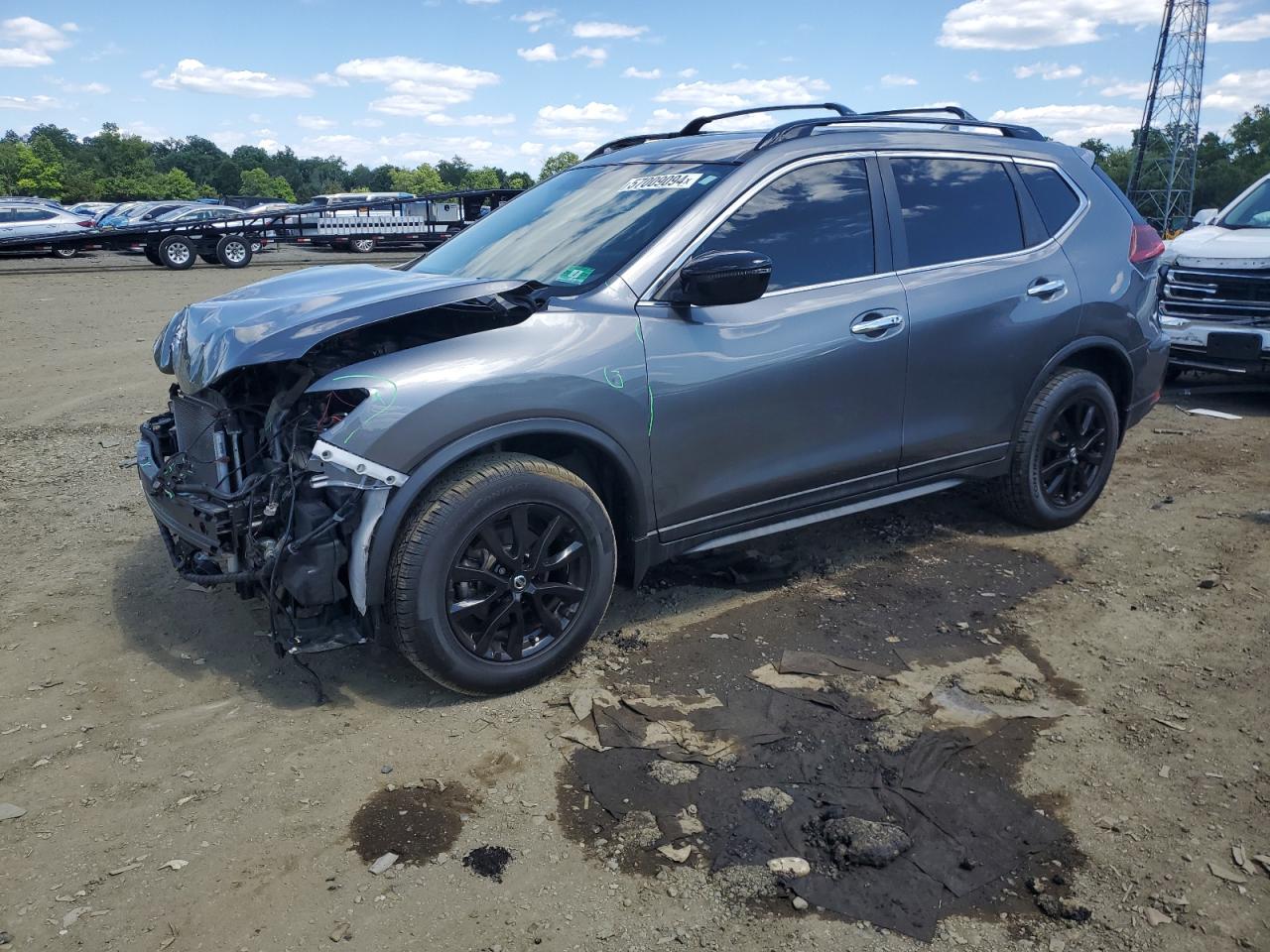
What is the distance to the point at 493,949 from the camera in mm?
2404

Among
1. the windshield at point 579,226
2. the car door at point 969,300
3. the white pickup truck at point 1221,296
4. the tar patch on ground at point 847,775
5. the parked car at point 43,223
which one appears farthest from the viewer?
the parked car at point 43,223

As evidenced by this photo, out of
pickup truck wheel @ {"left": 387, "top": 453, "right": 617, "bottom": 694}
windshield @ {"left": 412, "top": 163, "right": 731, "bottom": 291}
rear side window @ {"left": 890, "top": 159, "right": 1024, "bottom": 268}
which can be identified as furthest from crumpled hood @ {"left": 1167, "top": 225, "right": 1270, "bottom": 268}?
pickup truck wheel @ {"left": 387, "top": 453, "right": 617, "bottom": 694}

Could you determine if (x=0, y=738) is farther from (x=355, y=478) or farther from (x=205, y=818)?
(x=355, y=478)

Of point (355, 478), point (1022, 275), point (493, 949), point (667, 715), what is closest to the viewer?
point (493, 949)

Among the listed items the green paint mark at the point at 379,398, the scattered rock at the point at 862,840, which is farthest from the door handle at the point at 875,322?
the scattered rock at the point at 862,840

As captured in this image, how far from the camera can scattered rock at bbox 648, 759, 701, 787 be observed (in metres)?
3.06

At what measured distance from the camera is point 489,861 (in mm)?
2721

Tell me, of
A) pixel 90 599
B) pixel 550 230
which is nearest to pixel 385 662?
pixel 90 599

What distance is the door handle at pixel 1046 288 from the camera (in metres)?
4.68

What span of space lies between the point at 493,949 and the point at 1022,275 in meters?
3.74

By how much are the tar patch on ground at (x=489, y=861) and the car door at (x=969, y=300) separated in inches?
100

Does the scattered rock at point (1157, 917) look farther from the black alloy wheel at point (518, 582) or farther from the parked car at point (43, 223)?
the parked car at point (43, 223)

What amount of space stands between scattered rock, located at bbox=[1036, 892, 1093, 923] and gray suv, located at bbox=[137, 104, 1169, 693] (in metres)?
1.75

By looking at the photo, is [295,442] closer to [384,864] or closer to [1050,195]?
[384,864]
